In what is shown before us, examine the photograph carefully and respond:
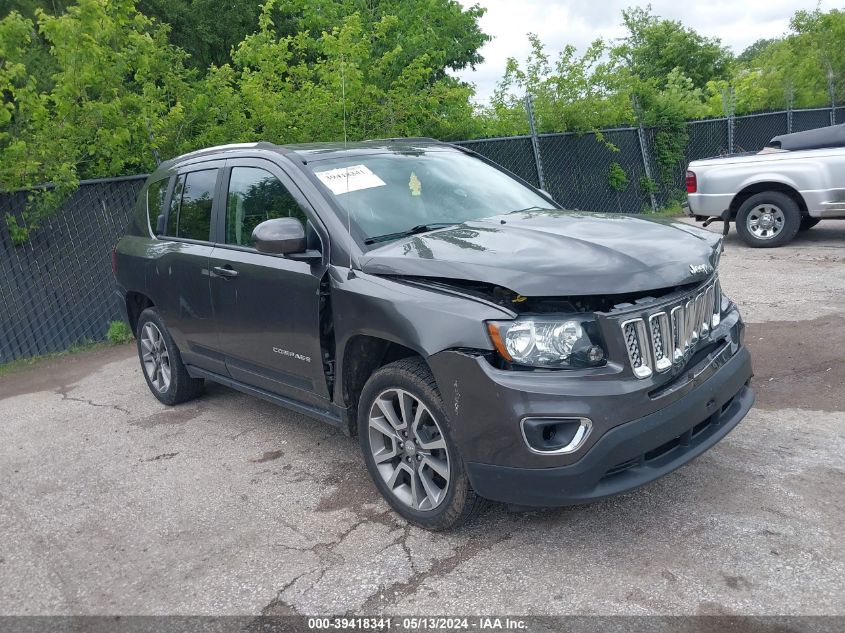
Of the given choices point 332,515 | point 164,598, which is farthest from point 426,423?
point 164,598

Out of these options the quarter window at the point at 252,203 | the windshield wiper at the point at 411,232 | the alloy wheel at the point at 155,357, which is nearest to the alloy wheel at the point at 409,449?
the windshield wiper at the point at 411,232

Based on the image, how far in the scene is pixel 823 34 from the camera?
23.4 meters

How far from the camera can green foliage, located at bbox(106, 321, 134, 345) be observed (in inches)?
336

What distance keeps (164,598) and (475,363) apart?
1.69m

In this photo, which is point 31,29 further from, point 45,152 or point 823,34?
point 823,34

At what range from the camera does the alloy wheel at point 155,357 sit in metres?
5.70

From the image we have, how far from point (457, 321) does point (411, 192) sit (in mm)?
1333

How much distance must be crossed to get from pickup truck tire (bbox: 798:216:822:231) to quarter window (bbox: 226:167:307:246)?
8.47 metres

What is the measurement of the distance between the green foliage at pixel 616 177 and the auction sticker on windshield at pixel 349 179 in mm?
10095

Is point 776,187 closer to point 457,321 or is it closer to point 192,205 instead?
point 192,205

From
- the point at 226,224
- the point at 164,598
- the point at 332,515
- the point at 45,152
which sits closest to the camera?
the point at 164,598

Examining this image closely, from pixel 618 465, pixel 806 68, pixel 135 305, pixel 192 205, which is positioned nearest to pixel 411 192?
pixel 192 205

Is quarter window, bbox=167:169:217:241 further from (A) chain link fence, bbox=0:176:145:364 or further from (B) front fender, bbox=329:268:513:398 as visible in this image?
(A) chain link fence, bbox=0:176:145:364

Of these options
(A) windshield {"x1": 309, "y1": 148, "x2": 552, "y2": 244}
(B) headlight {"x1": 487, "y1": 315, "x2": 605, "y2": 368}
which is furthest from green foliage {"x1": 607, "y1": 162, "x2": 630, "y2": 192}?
(B) headlight {"x1": 487, "y1": 315, "x2": 605, "y2": 368}
